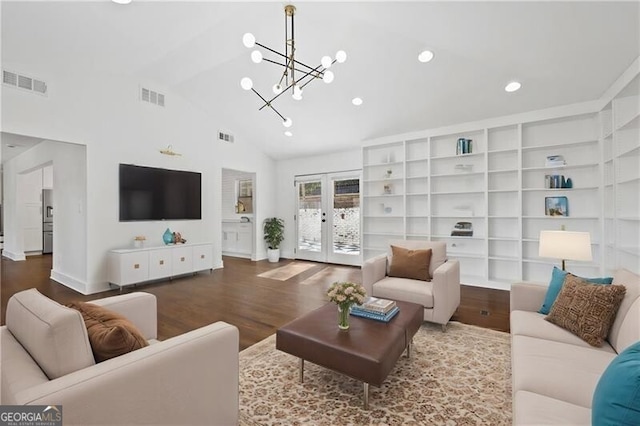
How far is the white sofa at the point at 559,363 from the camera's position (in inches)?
47.4


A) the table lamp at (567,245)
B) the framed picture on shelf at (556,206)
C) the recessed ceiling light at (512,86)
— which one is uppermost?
the recessed ceiling light at (512,86)

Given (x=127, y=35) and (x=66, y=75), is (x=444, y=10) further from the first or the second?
(x=66, y=75)

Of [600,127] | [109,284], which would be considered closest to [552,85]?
[600,127]

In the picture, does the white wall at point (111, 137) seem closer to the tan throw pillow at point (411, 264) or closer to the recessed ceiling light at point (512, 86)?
the tan throw pillow at point (411, 264)

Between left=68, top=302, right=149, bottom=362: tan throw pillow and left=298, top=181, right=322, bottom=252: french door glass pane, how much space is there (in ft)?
18.8

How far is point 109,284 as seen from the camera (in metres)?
4.59

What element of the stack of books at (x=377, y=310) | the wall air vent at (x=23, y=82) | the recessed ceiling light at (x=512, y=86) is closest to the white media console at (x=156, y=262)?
the wall air vent at (x=23, y=82)

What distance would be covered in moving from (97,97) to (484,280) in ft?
21.6

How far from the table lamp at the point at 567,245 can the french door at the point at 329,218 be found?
4067 mm

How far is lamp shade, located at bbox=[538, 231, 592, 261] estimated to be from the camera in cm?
243

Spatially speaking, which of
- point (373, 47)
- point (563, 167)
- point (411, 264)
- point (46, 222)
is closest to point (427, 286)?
point (411, 264)

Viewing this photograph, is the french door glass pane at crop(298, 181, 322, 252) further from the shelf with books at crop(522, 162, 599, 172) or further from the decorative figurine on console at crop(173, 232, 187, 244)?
the shelf with books at crop(522, 162, 599, 172)

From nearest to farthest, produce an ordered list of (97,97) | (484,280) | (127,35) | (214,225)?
(127,35), (97,97), (484,280), (214,225)

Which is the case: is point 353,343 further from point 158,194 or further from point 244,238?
point 244,238
